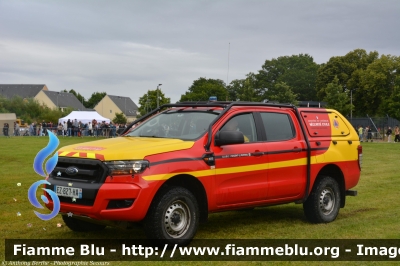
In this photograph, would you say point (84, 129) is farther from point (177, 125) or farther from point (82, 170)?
point (82, 170)

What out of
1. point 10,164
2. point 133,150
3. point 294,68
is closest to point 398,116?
point 294,68

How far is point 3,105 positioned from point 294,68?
173 ft

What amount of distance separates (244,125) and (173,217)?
202cm

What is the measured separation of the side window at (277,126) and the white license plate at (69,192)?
10.5 ft

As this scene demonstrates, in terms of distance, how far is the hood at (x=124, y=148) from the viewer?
679 cm

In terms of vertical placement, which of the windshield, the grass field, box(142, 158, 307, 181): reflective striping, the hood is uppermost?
the windshield

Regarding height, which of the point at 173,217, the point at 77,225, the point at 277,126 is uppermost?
the point at 277,126

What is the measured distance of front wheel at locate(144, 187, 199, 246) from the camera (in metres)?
6.84

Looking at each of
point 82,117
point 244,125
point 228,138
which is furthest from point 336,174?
point 82,117

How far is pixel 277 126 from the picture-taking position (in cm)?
892

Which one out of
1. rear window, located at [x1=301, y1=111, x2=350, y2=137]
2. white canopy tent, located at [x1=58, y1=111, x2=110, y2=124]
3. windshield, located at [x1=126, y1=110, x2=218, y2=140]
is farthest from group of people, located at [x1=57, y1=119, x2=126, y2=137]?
windshield, located at [x1=126, y1=110, x2=218, y2=140]

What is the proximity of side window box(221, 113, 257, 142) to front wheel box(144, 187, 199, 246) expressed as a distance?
1.39m

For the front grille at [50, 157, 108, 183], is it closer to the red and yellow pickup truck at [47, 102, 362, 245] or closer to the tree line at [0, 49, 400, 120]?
the red and yellow pickup truck at [47, 102, 362, 245]

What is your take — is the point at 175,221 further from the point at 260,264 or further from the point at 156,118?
the point at 156,118
